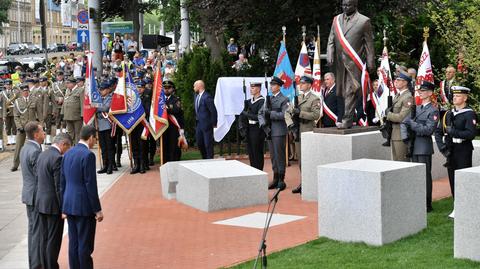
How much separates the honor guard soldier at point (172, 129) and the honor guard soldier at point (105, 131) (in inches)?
48.5

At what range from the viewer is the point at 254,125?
17250mm

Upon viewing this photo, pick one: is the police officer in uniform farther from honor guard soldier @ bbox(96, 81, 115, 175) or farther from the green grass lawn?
honor guard soldier @ bbox(96, 81, 115, 175)

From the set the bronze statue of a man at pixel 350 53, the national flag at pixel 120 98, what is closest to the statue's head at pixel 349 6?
the bronze statue of a man at pixel 350 53

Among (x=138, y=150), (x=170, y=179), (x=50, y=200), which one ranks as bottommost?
(x=170, y=179)

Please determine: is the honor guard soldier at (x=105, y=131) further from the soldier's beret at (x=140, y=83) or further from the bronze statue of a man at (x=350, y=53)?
the bronze statue of a man at (x=350, y=53)

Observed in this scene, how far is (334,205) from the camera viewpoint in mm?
11852

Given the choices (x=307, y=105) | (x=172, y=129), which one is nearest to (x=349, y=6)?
(x=307, y=105)

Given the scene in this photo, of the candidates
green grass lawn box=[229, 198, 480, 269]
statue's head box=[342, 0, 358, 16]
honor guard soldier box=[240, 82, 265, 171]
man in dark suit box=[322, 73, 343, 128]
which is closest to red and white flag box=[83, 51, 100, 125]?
honor guard soldier box=[240, 82, 265, 171]

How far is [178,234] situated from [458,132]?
423 centimetres

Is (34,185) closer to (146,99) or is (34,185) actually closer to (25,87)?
(146,99)

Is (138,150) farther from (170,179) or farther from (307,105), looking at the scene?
(307,105)

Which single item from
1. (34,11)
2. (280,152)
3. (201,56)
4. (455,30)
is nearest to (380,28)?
(201,56)

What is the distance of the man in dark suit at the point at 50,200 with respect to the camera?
1066 centimetres

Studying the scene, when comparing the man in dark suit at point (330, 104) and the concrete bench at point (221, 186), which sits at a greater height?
the man in dark suit at point (330, 104)
